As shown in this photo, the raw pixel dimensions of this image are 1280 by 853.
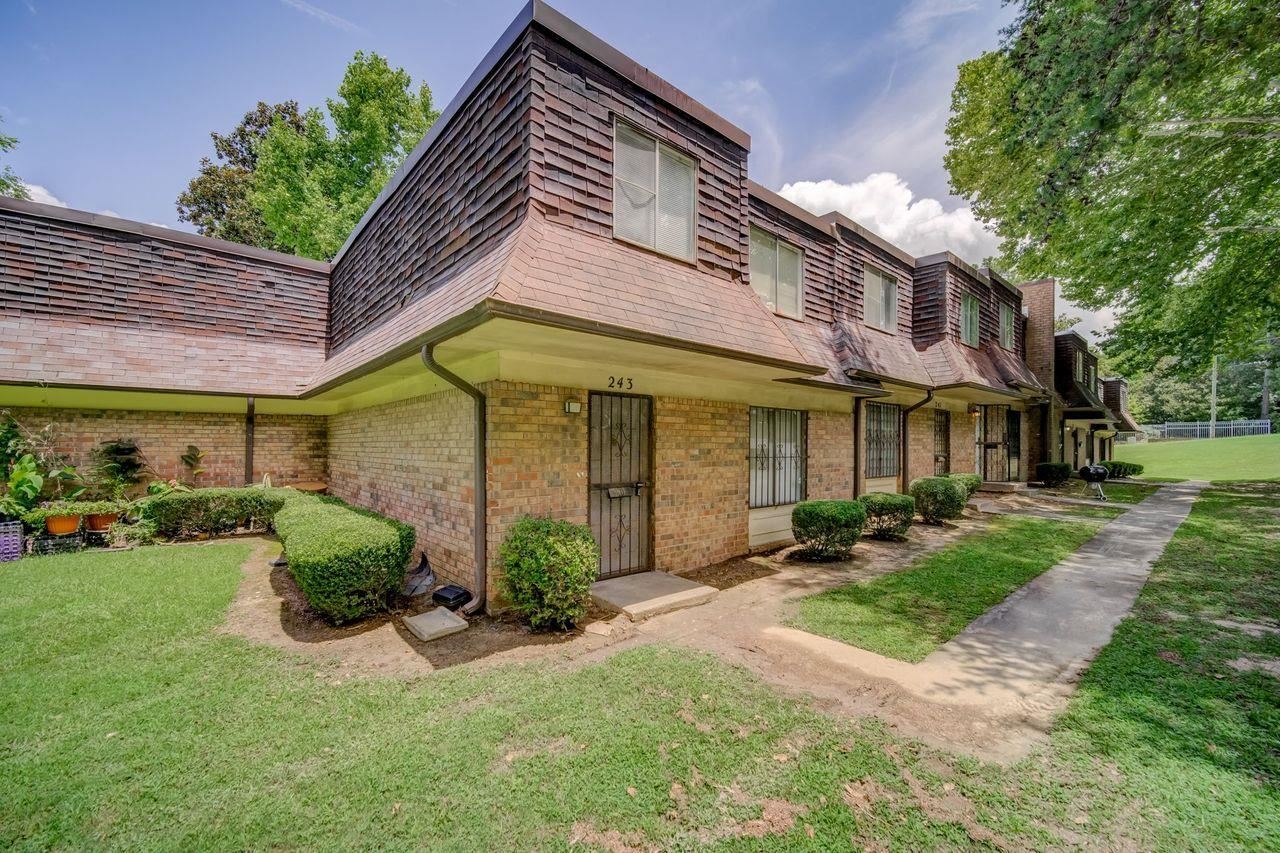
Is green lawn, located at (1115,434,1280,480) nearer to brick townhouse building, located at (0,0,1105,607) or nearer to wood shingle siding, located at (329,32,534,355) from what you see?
brick townhouse building, located at (0,0,1105,607)

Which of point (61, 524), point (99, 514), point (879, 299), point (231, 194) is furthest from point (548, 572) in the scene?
point (231, 194)

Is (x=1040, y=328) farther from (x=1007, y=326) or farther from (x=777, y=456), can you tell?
(x=777, y=456)

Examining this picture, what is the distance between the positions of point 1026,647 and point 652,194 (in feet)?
20.5

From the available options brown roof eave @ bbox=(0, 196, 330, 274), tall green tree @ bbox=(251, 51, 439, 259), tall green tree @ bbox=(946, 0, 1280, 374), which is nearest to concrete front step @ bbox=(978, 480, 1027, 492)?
tall green tree @ bbox=(946, 0, 1280, 374)

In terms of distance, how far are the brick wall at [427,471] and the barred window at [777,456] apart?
4.72m

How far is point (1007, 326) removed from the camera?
15.8 metres

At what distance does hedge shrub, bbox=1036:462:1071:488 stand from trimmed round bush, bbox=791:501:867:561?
44.9ft

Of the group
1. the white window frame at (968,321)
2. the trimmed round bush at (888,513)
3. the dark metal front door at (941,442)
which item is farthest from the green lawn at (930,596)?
the white window frame at (968,321)

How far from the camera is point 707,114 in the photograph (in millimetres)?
6625

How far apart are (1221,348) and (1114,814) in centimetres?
2004

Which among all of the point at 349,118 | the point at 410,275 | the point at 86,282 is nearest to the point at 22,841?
the point at 410,275

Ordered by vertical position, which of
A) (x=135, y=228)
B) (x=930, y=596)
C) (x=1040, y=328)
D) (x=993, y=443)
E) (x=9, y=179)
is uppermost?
(x=9, y=179)

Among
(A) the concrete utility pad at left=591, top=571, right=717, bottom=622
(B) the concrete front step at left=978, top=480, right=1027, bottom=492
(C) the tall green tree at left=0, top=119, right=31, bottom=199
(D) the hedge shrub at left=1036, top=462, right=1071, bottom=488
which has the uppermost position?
(C) the tall green tree at left=0, top=119, right=31, bottom=199

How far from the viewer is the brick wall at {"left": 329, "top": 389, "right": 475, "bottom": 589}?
5.43 metres
